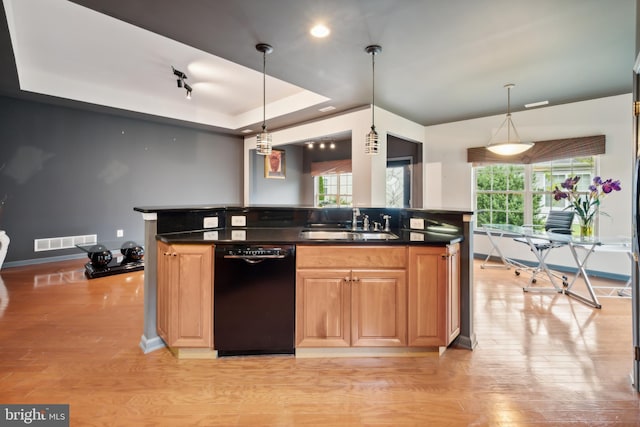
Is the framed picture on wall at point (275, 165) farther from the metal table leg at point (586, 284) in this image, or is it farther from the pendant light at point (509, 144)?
the metal table leg at point (586, 284)

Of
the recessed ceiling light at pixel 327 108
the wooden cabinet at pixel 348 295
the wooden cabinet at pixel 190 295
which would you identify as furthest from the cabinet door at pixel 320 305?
→ the recessed ceiling light at pixel 327 108

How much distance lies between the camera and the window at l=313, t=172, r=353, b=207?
7926mm

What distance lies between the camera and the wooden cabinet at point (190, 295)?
210 cm

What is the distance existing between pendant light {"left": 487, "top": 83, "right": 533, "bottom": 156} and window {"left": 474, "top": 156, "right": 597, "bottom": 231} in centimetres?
53

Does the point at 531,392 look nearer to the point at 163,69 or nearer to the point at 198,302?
the point at 198,302

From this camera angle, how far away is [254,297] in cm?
211

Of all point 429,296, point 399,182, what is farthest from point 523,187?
point 429,296

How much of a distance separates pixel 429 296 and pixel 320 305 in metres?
0.78

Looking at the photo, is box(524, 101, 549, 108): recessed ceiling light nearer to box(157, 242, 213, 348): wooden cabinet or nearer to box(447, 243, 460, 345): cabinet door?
box(447, 243, 460, 345): cabinet door

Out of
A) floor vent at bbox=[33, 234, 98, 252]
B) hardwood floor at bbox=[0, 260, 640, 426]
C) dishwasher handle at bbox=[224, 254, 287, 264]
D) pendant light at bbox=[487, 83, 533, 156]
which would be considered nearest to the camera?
hardwood floor at bbox=[0, 260, 640, 426]

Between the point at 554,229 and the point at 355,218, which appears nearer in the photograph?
the point at 355,218

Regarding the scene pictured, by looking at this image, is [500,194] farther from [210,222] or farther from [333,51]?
[210,222]

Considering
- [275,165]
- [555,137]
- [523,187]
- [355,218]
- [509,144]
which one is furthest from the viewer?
[275,165]

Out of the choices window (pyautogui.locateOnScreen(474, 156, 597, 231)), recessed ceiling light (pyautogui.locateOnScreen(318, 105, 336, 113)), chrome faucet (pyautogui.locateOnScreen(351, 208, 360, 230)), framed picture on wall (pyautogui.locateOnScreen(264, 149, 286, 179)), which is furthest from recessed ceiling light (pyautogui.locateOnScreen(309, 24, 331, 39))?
framed picture on wall (pyautogui.locateOnScreen(264, 149, 286, 179))
